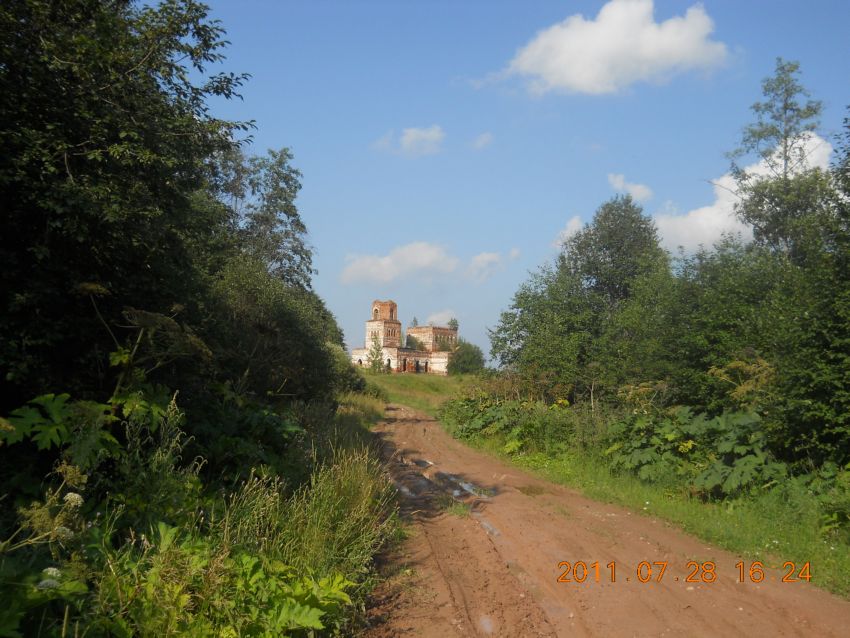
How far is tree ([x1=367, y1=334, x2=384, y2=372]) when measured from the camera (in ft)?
205

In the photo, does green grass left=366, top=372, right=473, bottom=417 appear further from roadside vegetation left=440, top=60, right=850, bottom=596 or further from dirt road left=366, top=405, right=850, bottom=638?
dirt road left=366, top=405, right=850, bottom=638

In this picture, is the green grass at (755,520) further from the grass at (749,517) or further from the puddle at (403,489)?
the puddle at (403,489)

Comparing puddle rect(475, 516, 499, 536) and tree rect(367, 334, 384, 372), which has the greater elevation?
tree rect(367, 334, 384, 372)

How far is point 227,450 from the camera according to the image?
635 cm

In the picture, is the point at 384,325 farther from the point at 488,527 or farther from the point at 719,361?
the point at 488,527

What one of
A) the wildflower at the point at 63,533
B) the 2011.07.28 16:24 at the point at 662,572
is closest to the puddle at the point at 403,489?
the 2011.07.28 16:24 at the point at 662,572

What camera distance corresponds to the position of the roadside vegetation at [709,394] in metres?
8.20

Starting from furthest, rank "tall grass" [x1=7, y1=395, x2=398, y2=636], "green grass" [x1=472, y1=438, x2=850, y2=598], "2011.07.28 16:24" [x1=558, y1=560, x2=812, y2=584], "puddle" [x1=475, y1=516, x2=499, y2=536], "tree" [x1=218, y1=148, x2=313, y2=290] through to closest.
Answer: "tree" [x1=218, y1=148, x2=313, y2=290] < "puddle" [x1=475, y1=516, x2=499, y2=536] < "green grass" [x1=472, y1=438, x2=850, y2=598] < "2011.07.28 16:24" [x1=558, y1=560, x2=812, y2=584] < "tall grass" [x1=7, y1=395, x2=398, y2=636]

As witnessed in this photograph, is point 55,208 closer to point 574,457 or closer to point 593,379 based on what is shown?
point 574,457

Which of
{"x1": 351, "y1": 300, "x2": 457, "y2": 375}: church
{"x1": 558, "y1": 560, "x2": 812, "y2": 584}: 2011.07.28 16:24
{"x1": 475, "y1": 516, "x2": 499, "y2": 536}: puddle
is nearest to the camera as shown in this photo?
{"x1": 558, "y1": 560, "x2": 812, "y2": 584}: 2011.07.28 16:24

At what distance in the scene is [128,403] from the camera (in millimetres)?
4957

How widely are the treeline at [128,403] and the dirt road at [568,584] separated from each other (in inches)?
25.0

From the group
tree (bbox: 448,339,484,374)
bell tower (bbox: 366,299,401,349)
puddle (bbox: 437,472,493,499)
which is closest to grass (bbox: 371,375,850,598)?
puddle (bbox: 437,472,493,499)

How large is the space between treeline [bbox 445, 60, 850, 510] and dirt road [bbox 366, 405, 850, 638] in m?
2.11
